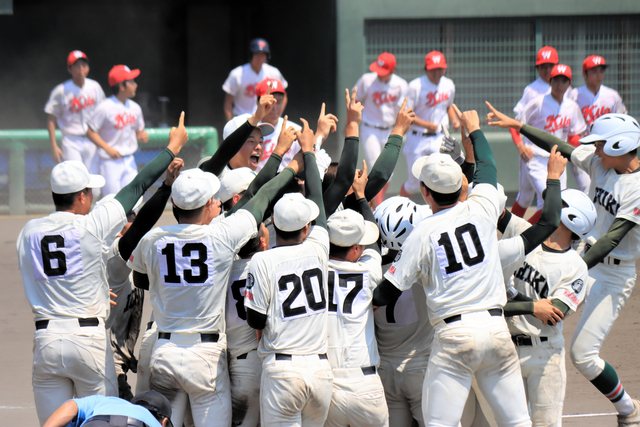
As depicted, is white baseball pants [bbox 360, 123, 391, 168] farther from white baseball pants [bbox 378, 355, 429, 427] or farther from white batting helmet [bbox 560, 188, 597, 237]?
white baseball pants [bbox 378, 355, 429, 427]

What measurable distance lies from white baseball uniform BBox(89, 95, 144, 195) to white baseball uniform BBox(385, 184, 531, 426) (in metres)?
6.15

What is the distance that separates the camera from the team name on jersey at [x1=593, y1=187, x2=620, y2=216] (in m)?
4.83

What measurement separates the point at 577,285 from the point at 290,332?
63.9 inches

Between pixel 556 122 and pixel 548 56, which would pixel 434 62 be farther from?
pixel 556 122

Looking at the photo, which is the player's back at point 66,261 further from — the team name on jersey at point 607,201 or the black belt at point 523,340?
the team name on jersey at point 607,201

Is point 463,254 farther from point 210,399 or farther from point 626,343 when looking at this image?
point 626,343

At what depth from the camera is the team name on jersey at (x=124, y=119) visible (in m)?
9.08

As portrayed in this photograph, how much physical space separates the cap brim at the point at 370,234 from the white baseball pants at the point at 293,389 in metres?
0.66

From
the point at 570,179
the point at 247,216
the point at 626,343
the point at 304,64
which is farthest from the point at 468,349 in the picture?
the point at 304,64

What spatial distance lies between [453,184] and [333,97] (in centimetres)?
895

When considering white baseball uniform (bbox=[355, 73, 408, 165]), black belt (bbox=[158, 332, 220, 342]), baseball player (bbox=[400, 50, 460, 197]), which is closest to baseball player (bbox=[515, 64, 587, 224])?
baseball player (bbox=[400, 50, 460, 197])

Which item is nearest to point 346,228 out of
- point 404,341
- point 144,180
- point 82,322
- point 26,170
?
point 404,341

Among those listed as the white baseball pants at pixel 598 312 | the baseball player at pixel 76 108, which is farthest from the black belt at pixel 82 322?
the baseball player at pixel 76 108

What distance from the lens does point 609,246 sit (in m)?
4.53
